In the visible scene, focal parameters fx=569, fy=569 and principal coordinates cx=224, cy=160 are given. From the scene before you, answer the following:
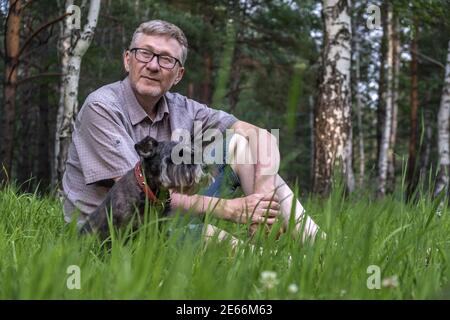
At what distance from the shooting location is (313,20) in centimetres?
1792

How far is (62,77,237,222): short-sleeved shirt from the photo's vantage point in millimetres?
3502

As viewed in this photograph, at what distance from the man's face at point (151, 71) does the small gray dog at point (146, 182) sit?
584mm

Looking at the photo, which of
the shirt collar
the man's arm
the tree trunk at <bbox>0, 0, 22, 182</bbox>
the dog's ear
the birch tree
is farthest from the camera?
the tree trunk at <bbox>0, 0, 22, 182</bbox>

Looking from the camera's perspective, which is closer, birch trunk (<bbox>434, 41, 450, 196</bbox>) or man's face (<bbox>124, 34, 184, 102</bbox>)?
man's face (<bbox>124, 34, 184, 102</bbox>)

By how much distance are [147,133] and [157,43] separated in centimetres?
63

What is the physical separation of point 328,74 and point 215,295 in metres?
6.73

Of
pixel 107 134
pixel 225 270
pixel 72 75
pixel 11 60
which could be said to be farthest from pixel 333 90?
pixel 225 270

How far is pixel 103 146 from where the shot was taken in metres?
3.48

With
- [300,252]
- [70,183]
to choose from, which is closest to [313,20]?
[70,183]

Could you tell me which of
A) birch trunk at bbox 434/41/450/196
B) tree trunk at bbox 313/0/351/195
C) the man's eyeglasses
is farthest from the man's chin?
birch trunk at bbox 434/41/450/196

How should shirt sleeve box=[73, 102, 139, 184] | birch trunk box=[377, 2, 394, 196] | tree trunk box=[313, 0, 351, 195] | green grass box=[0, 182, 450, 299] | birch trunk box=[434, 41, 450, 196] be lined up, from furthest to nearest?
1. birch trunk box=[377, 2, 394, 196]
2. birch trunk box=[434, 41, 450, 196]
3. tree trunk box=[313, 0, 351, 195]
4. shirt sleeve box=[73, 102, 139, 184]
5. green grass box=[0, 182, 450, 299]

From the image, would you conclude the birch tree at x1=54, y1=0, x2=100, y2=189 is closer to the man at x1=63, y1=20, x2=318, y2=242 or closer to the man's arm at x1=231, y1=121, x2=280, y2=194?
the man at x1=63, y1=20, x2=318, y2=242

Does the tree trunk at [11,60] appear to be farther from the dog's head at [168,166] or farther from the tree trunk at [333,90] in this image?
the dog's head at [168,166]

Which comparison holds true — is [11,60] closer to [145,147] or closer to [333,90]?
[333,90]
